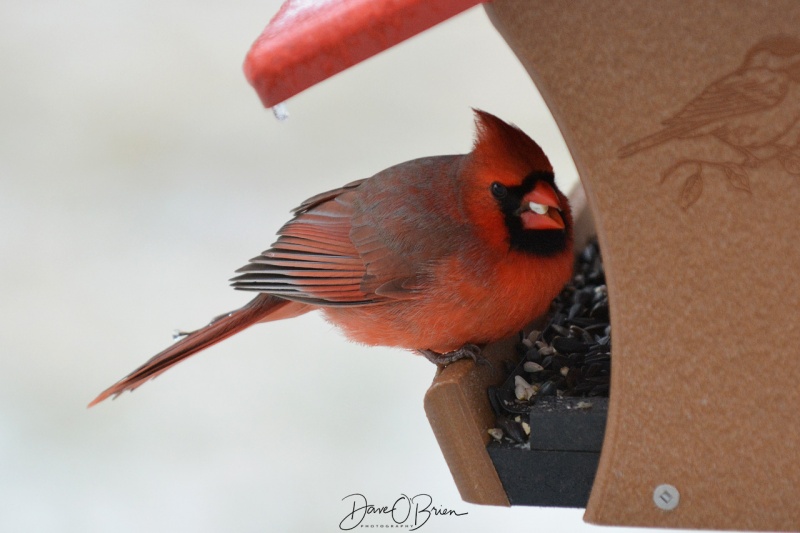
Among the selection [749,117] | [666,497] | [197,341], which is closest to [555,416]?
[666,497]

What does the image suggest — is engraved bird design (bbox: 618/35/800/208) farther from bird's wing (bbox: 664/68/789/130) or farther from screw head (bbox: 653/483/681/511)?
screw head (bbox: 653/483/681/511)

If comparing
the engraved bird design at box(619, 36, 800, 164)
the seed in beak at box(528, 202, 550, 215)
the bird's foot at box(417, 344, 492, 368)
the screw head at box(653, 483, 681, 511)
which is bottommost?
the screw head at box(653, 483, 681, 511)

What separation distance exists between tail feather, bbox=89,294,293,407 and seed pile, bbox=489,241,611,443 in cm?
62

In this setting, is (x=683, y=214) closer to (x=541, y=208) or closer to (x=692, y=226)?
(x=692, y=226)

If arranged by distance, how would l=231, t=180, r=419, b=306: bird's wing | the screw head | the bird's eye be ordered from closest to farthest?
the screw head
the bird's eye
l=231, t=180, r=419, b=306: bird's wing

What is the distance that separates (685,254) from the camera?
1.65 meters

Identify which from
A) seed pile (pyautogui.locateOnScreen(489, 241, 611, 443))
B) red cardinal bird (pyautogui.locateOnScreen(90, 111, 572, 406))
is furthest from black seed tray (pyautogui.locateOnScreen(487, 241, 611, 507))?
red cardinal bird (pyautogui.locateOnScreen(90, 111, 572, 406))

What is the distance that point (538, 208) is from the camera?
221 cm

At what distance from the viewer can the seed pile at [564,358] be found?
7.08ft

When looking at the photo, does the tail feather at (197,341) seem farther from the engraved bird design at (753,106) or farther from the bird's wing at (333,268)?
the engraved bird design at (753,106)

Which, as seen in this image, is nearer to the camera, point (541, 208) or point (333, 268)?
point (541, 208)

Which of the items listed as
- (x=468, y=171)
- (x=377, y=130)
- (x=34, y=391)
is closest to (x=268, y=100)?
(x=468, y=171)

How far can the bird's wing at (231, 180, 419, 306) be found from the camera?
2.40 m

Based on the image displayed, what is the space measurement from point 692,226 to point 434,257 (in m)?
0.80
